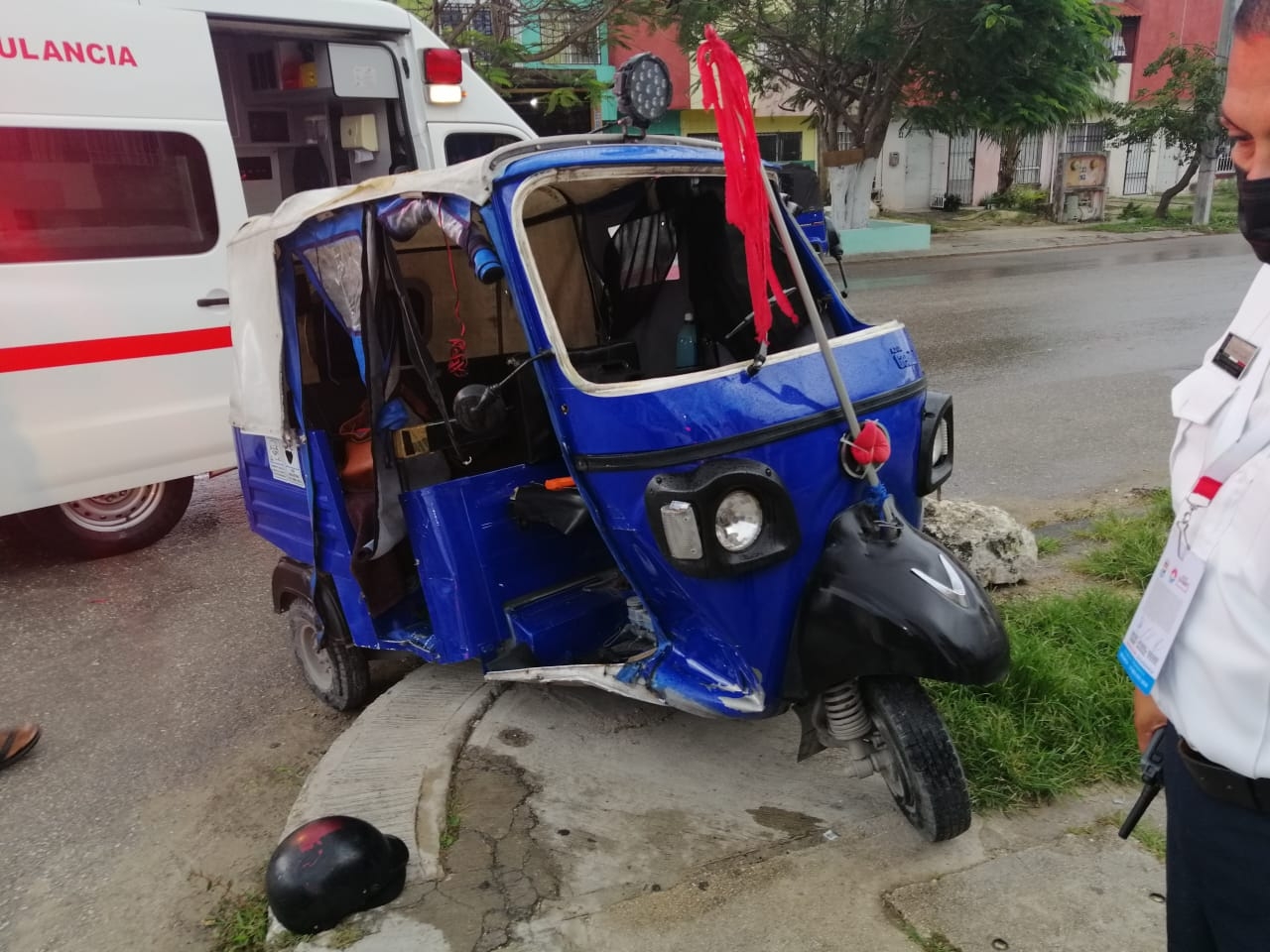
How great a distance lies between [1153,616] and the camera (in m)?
1.33

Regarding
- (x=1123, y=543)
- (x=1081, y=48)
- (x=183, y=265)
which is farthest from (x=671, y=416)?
(x=1081, y=48)

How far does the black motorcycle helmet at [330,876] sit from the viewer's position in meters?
2.46

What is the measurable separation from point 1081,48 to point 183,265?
1435 cm

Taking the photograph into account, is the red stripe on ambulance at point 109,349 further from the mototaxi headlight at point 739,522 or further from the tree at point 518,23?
the tree at point 518,23

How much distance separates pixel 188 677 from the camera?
424 cm

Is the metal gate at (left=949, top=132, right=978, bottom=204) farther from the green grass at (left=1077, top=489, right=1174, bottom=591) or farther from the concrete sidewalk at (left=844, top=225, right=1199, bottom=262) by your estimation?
the green grass at (left=1077, top=489, right=1174, bottom=591)

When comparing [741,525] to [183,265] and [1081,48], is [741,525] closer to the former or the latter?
[183,265]

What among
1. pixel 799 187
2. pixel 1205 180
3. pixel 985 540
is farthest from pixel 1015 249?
pixel 799 187

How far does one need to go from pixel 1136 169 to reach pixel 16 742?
37386 millimetres

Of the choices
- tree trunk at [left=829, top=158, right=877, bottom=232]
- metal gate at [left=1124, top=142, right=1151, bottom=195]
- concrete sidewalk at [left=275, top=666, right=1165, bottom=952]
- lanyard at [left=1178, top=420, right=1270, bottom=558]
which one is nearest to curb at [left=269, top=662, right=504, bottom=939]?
concrete sidewalk at [left=275, top=666, right=1165, bottom=952]

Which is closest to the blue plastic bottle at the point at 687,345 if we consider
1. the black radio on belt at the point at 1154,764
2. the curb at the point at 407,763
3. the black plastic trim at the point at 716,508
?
the black plastic trim at the point at 716,508

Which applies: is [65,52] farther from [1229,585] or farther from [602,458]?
[1229,585]

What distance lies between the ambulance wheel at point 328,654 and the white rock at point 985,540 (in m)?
2.41

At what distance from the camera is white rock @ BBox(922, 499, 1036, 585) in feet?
13.7
